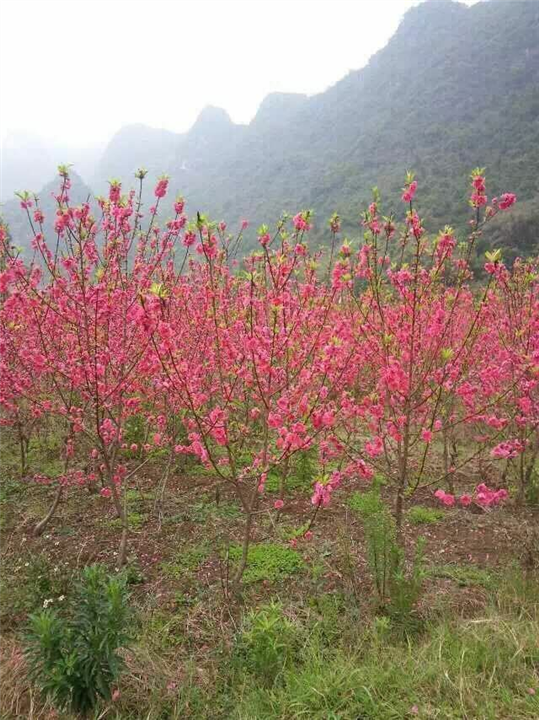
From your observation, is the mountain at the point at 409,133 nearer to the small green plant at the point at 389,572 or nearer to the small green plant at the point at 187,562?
the small green plant at the point at 389,572

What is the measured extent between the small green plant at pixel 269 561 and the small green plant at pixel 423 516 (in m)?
1.84

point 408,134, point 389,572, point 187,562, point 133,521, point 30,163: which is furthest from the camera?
point 30,163

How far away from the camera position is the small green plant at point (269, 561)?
172 inches

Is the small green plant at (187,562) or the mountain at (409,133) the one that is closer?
the small green plant at (187,562)

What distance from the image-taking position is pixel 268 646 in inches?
116

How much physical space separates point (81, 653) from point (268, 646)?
1.19 meters

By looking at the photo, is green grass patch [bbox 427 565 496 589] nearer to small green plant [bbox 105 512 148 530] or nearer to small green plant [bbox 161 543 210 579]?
small green plant [bbox 161 543 210 579]

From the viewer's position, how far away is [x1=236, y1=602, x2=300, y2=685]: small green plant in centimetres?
294

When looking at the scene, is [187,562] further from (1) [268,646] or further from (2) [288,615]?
(1) [268,646]

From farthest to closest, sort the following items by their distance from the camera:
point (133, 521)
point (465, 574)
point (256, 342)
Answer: point (133, 521) < point (465, 574) < point (256, 342)

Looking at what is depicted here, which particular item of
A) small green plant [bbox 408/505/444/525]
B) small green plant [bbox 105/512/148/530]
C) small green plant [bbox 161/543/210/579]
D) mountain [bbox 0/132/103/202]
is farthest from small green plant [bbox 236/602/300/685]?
mountain [bbox 0/132/103/202]

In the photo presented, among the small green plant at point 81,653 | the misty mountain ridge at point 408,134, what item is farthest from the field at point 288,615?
the misty mountain ridge at point 408,134

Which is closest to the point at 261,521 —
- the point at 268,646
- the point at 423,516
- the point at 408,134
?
the point at 423,516

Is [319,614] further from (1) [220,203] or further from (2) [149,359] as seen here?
(1) [220,203]
